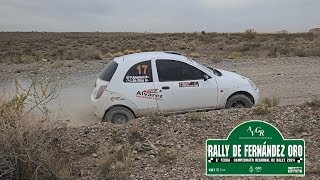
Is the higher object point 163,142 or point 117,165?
point 163,142

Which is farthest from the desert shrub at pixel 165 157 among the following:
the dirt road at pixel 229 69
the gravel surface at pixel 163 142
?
the dirt road at pixel 229 69

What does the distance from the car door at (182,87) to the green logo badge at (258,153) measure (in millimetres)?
5913

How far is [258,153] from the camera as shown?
3.12m

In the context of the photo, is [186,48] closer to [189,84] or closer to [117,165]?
[189,84]

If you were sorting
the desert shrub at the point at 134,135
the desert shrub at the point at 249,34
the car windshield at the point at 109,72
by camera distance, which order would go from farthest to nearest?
the desert shrub at the point at 249,34, the car windshield at the point at 109,72, the desert shrub at the point at 134,135

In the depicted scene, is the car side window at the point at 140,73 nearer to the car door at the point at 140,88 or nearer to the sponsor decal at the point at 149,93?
the car door at the point at 140,88

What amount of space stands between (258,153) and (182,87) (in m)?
6.01

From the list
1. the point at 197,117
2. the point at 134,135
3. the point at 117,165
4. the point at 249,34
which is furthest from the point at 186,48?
the point at 117,165

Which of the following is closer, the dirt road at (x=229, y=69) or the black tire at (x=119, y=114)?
the black tire at (x=119, y=114)

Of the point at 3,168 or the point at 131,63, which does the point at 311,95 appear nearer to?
the point at 131,63

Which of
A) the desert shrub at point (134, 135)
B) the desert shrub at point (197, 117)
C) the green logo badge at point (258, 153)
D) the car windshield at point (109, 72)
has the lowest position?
the desert shrub at point (134, 135)

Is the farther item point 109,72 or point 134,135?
point 109,72

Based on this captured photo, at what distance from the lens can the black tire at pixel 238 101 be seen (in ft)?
30.7

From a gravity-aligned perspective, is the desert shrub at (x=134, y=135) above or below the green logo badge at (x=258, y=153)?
below
